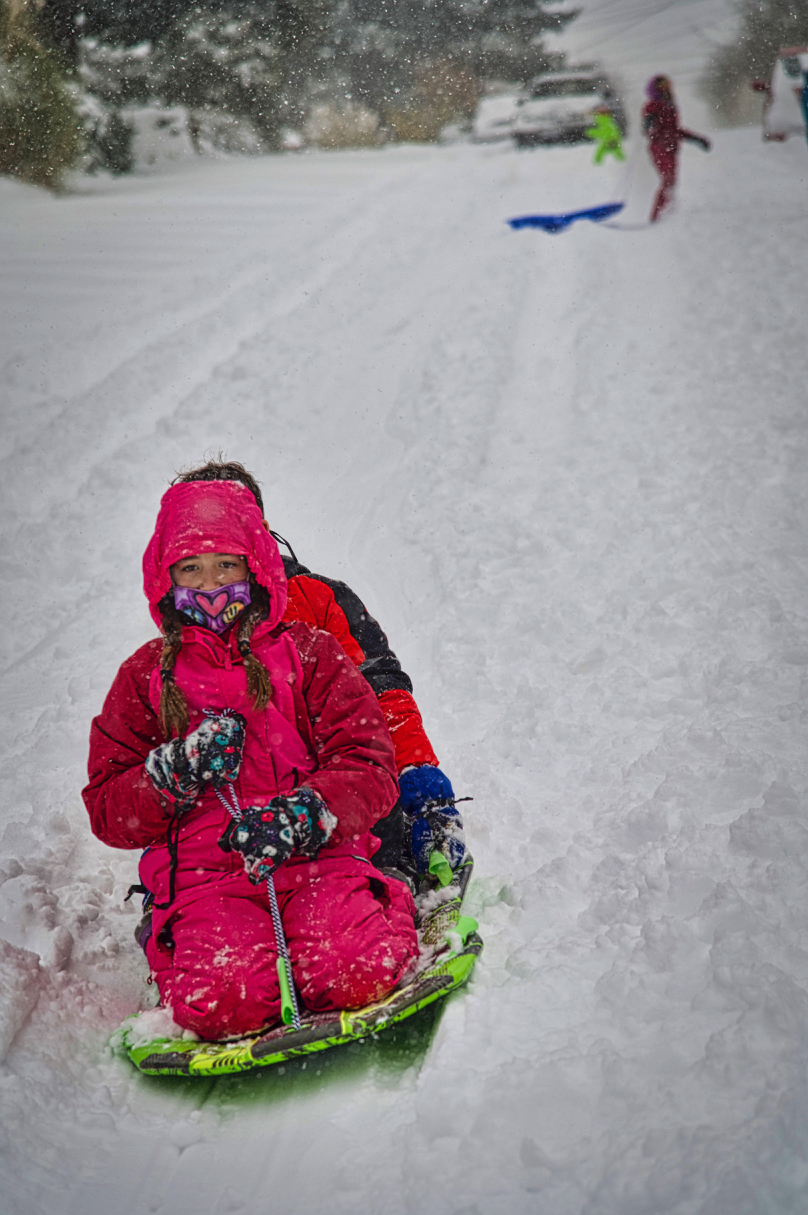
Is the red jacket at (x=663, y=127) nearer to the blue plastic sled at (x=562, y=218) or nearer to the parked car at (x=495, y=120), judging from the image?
the blue plastic sled at (x=562, y=218)

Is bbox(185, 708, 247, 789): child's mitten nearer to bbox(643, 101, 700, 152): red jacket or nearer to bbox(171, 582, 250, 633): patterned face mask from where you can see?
bbox(171, 582, 250, 633): patterned face mask

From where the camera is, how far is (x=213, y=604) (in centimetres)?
247

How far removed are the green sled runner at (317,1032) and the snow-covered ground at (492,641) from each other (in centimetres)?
10

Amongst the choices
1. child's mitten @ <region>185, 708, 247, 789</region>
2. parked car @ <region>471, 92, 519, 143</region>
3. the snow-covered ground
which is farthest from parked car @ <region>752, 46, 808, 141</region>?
child's mitten @ <region>185, 708, 247, 789</region>

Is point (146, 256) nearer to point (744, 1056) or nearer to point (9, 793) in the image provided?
point (9, 793)

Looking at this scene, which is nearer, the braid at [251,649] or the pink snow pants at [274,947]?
the pink snow pants at [274,947]

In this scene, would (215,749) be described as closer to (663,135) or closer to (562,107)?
(663,135)

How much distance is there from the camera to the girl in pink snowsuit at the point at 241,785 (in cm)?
222

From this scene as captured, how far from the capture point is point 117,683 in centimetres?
250

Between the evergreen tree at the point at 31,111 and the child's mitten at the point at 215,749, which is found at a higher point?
the evergreen tree at the point at 31,111

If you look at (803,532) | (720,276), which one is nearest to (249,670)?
(803,532)

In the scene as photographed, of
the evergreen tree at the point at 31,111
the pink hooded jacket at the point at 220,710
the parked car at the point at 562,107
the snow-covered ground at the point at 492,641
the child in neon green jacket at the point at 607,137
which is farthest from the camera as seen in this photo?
the parked car at the point at 562,107

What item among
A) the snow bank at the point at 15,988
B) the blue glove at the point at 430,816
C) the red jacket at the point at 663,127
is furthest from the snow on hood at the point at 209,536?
the red jacket at the point at 663,127

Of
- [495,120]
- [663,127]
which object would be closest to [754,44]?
[495,120]
